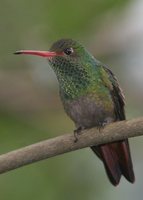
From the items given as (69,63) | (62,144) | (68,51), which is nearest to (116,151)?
(69,63)

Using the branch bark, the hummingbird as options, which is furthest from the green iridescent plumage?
the branch bark

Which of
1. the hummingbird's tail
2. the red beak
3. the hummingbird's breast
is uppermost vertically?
the red beak

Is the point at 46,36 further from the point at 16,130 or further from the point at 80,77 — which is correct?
the point at 16,130

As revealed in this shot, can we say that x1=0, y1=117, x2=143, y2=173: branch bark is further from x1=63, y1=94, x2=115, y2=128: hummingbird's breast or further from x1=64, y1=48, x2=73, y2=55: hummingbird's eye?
x1=64, y1=48, x2=73, y2=55: hummingbird's eye

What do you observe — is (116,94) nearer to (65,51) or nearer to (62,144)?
(65,51)

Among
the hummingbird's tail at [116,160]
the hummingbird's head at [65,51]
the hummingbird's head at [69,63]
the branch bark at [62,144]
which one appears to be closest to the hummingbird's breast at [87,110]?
the hummingbird's head at [69,63]

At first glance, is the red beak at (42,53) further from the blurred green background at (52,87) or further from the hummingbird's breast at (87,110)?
the hummingbird's breast at (87,110)
